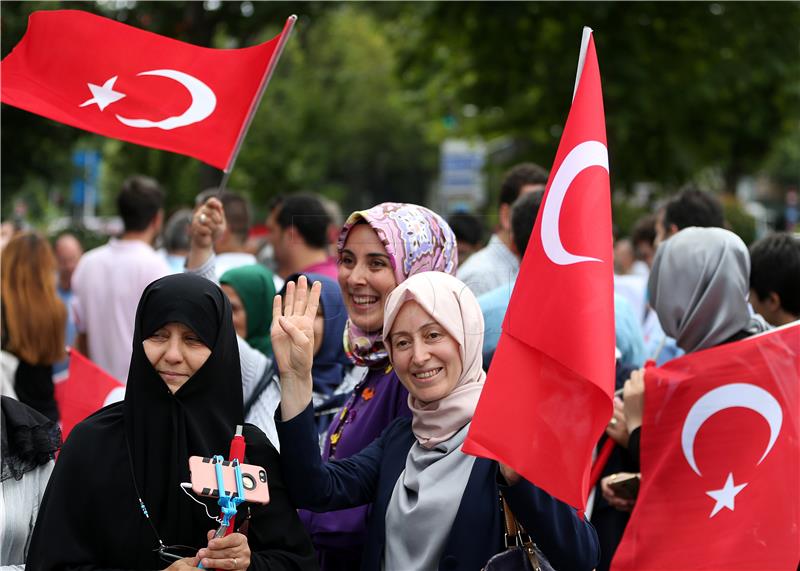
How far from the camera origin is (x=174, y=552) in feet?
10.7

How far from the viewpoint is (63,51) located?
4.72 meters

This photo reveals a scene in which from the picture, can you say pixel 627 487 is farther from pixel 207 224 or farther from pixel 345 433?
pixel 207 224

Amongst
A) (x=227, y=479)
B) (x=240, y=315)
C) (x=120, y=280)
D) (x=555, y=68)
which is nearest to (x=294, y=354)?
(x=227, y=479)

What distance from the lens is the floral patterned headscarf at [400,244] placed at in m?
3.84

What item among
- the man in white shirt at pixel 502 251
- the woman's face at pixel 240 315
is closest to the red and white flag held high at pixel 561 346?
the man in white shirt at pixel 502 251

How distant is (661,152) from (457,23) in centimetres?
325

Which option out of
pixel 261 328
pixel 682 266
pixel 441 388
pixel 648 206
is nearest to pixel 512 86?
pixel 648 206

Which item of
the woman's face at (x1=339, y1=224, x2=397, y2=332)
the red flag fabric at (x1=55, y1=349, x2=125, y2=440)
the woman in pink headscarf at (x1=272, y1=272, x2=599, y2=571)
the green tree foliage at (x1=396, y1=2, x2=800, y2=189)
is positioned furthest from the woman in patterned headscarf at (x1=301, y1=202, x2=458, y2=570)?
the green tree foliage at (x1=396, y1=2, x2=800, y2=189)

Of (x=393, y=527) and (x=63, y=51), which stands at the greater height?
(x=63, y=51)

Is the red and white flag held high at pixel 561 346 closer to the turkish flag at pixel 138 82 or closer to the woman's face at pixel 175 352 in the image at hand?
the woman's face at pixel 175 352

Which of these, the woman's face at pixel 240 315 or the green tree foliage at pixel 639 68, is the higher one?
the green tree foliage at pixel 639 68

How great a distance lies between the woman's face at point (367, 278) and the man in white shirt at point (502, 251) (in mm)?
1327

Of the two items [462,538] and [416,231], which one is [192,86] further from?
[462,538]

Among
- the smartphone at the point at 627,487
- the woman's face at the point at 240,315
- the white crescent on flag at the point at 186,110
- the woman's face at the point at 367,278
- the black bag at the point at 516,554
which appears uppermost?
the white crescent on flag at the point at 186,110
